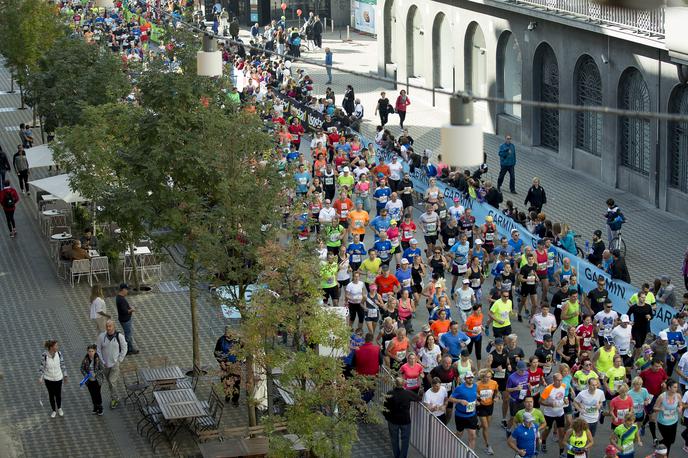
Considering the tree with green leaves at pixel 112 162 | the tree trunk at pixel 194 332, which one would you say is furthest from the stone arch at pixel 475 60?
the tree trunk at pixel 194 332

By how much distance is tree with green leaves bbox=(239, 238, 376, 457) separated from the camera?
1506 cm

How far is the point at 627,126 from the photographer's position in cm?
3288

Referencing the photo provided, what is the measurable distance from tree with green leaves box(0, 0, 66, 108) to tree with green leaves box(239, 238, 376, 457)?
28.5 m

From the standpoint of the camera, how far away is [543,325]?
64.2 feet

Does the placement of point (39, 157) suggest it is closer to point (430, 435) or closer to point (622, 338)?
point (622, 338)

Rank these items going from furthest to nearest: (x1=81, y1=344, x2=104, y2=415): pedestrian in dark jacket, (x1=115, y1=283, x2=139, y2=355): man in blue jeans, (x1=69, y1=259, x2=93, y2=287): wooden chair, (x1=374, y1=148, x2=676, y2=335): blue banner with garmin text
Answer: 1. (x1=69, y1=259, x2=93, y2=287): wooden chair
2. (x1=115, y1=283, x2=139, y2=355): man in blue jeans
3. (x1=374, y1=148, x2=676, y2=335): blue banner with garmin text
4. (x1=81, y1=344, x2=104, y2=415): pedestrian in dark jacket

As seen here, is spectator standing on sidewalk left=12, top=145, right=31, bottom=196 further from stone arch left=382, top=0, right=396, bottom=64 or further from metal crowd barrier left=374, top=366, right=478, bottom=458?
metal crowd barrier left=374, top=366, right=478, bottom=458

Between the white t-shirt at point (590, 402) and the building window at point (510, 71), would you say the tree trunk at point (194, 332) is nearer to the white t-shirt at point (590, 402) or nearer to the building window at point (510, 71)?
the white t-shirt at point (590, 402)

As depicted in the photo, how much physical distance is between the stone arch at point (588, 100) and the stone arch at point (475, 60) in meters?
7.18

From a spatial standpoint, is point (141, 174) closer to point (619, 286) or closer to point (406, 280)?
point (406, 280)

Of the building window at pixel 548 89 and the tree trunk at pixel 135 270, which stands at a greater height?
the building window at pixel 548 89

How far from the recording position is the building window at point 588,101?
34469 mm

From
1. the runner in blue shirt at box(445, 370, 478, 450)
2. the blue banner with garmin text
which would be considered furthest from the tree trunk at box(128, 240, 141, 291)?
the runner in blue shirt at box(445, 370, 478, 450)

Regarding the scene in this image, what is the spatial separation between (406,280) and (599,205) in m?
10.7
